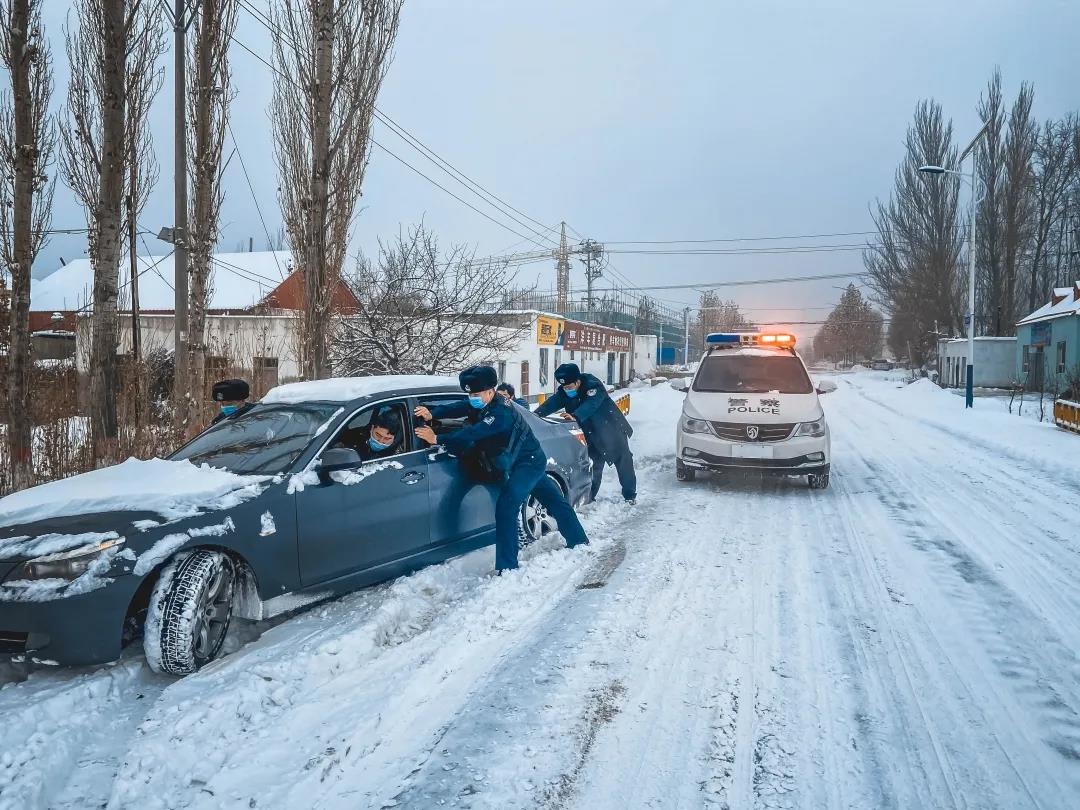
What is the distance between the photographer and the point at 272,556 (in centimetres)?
385

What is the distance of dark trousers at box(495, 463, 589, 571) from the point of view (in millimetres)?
5219

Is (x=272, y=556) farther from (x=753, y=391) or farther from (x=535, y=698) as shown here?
(x=753, y=391)

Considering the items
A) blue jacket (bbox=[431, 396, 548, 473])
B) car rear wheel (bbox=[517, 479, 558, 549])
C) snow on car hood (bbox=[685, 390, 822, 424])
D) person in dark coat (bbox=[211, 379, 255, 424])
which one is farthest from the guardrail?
person in dark coat (bbox=[211, 379, 255, 424])

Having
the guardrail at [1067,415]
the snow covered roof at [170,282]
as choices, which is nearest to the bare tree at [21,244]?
the guardrail at [1067,415]

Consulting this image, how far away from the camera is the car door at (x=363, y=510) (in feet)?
13.4

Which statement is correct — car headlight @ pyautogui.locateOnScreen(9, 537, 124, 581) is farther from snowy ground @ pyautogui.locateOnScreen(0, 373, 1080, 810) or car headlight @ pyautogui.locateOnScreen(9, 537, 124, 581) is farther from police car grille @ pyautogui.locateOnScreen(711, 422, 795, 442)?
police car grille @ pyautogui.locateOnScreen(711, 422, 795, 442)

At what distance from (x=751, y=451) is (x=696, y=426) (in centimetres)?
78

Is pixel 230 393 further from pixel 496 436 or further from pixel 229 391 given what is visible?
pixel 496 436

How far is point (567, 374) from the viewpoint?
7512 mm

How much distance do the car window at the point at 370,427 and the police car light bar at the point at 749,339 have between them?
589 cm

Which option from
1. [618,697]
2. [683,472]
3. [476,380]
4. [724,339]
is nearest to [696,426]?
[683,472]

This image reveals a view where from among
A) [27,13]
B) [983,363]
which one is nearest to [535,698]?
[27,13]

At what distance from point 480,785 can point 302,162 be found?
11.1 m

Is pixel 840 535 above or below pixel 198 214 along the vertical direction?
below
